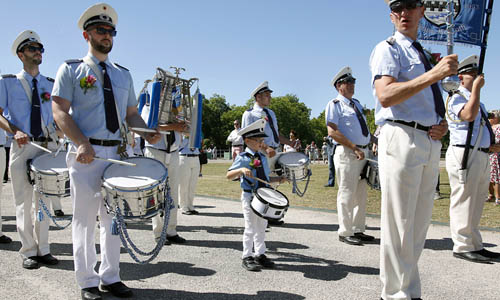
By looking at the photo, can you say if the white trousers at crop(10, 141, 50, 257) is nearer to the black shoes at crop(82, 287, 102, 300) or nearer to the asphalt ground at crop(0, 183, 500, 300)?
the asphalt ground at crop(0, 183, 500, 300)

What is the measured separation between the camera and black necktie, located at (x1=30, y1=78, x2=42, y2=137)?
5.14 meters

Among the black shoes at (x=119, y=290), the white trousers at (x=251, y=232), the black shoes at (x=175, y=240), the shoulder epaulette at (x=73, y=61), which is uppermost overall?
the shoulder epaulette at (x=73, y=61)

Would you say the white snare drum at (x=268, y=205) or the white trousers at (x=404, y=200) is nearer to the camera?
the white trousers at (x=404, y=200)

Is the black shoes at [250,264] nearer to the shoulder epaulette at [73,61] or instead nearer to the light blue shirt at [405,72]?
the light blue shirt at [405,72]

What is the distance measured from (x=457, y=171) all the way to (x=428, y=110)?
8.66 feet

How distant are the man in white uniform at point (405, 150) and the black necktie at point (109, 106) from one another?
240cm

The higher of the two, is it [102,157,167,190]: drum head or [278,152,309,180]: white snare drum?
[102,157,167,190]: drum head

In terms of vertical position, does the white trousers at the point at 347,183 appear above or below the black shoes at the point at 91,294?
above

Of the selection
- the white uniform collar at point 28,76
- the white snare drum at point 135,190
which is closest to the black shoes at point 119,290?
the white snare drum at point 135,190

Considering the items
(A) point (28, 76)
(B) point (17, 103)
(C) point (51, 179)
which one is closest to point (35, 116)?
(B) point (17, 103)

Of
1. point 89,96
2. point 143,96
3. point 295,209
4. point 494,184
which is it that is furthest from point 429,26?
point 89,96

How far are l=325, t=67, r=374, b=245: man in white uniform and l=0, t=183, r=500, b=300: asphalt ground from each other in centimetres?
34

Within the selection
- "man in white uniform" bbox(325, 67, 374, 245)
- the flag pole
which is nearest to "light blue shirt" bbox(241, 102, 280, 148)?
"man in white uniform" bbox(325, 67, 374, 245)

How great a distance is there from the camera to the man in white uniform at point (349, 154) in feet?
20.4
